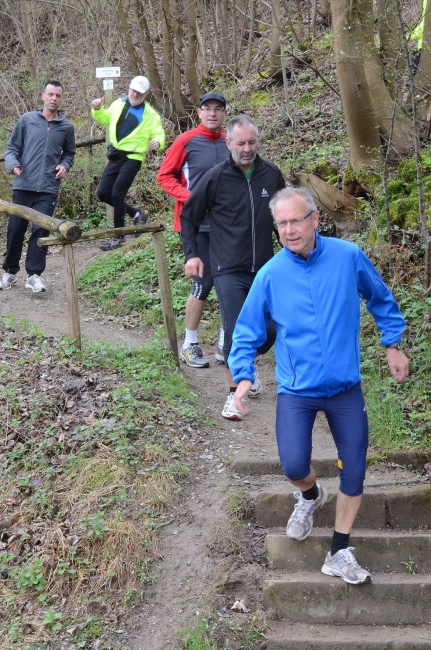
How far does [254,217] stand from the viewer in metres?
5.69

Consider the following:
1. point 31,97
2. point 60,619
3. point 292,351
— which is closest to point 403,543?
point 292,351

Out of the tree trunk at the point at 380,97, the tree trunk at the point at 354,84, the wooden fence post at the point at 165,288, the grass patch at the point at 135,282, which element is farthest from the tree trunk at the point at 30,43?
the wooden fence post at the point at 165,288

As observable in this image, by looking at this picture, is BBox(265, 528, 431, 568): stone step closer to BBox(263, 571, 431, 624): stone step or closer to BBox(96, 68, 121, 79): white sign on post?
BBox(263, 571, 431, 624): stone step

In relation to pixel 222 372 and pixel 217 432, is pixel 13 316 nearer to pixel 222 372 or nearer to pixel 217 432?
pixel 222 372

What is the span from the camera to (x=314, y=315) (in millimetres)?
3914

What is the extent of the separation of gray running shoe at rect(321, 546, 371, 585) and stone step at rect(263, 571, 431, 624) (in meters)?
0.09

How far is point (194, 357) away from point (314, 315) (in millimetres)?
3405

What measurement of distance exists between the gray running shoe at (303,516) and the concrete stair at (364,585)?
128 millimetres

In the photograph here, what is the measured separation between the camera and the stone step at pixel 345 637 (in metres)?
4.18

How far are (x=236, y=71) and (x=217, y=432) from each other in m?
11.2

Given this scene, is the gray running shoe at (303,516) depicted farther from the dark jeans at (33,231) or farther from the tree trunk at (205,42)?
the tree trunk at (205,42)

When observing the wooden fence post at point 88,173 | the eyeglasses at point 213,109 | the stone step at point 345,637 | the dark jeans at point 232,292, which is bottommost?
the stone step at point 345,637

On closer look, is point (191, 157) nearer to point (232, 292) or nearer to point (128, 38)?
point (232, 292)

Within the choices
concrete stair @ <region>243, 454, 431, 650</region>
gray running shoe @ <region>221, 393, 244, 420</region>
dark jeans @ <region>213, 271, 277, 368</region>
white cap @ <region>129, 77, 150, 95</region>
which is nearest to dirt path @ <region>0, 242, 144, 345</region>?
gray running shoe @ <region>221, 393, 244, 420</region>
